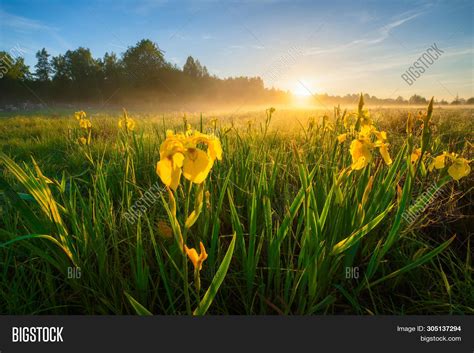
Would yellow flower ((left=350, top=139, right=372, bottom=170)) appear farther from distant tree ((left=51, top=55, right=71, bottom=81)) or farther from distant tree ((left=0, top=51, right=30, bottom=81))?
distant tree ((left=51, top=55, right=71, bottom=81))

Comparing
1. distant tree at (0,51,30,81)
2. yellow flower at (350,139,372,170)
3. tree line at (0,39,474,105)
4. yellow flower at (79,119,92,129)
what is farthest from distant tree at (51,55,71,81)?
yellow flower at (350,139,372,170)

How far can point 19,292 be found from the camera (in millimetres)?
1396

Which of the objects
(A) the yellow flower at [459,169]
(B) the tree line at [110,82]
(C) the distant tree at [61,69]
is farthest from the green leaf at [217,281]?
(C) the distant tree at [61,69]

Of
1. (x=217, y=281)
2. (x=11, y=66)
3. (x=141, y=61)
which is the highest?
(x=141, y=61)

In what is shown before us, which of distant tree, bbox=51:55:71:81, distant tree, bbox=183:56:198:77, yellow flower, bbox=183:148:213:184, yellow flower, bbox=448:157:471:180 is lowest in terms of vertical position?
yellow flower, bbox=448:157:471:180

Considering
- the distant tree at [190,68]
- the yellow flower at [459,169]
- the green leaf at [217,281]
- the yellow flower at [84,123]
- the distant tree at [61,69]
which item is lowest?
the green leaf at [217,281]

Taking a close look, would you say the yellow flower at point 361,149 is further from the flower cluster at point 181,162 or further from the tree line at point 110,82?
the tree line at point 110,82

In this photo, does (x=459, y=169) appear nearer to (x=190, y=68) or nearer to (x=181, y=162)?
(x=181, y=162)

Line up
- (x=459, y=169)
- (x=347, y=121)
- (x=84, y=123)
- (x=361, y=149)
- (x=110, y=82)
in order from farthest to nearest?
1. (x=110, y=82)
2. (x=84, y=123)
3. (x=347, y=121)
4. (x=459, y=169)
5. (x=361, y=149)

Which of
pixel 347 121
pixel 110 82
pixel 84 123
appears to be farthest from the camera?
pixel 110 82

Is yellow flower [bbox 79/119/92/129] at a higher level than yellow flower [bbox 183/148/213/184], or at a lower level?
higher

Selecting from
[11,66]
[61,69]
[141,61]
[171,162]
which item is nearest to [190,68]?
[141,61]

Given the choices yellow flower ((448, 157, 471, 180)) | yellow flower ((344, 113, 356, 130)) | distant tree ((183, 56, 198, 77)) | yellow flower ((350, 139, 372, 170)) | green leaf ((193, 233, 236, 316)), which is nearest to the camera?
green leaf ((193, 233, 236, 316))

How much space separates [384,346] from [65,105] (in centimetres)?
1845
